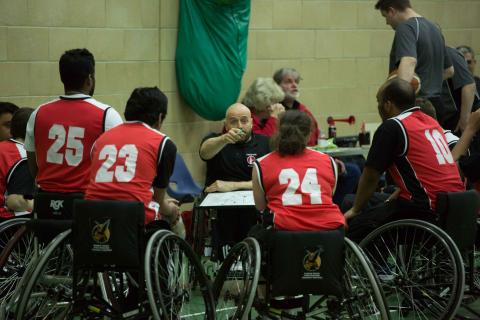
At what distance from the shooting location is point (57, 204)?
3.63m

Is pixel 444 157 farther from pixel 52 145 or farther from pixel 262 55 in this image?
pixel 262 55

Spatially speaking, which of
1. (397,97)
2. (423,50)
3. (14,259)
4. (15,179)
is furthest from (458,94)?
(14,259)

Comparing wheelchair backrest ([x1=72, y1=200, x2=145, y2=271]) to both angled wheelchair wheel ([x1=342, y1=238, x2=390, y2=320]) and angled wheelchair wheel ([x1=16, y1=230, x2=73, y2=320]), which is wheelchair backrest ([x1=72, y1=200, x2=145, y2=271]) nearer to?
angled wheelchair wheel ([x1=16, y1=230, x2=73, y2=320])

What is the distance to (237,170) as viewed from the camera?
508 cm

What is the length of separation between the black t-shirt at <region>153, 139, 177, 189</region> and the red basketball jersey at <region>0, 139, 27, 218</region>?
2.88 ft

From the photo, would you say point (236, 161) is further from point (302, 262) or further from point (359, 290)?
point (302, 262)

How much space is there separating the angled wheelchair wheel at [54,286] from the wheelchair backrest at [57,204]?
0.13 metres

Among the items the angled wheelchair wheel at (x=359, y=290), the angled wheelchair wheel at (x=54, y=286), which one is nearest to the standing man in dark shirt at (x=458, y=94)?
the angled wheelchair wheel at (x=359, y=290)

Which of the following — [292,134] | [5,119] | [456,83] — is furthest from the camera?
[456,83]

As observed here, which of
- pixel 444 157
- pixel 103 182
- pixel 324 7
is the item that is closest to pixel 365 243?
pixel 444 157

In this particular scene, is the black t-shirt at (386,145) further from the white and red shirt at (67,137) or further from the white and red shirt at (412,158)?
the white and red shirt at (67,137)

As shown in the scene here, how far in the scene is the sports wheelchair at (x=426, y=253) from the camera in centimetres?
385

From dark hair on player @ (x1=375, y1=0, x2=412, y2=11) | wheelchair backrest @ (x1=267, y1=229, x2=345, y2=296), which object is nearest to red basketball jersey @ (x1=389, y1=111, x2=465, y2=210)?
wheelchair backrest @ (x1=267, y1=229, x2=345, y2=296)

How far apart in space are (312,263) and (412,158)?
0.85 m
